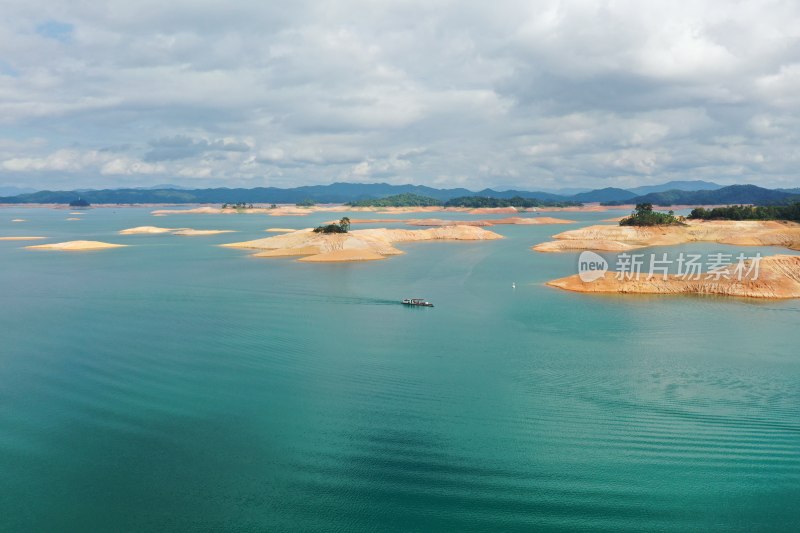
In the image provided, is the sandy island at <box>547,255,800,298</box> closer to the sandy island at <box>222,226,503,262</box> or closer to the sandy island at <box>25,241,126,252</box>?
the sandy island at <box>222,226,503,262</box>

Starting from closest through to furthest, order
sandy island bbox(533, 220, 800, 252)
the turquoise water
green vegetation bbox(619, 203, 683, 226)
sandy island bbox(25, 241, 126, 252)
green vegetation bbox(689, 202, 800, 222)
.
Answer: the turquoise water, sandy island bbox(533, 220, 800, 252), sandy island bbox(25, 241, 126, 252), green vegetation bbox(619, 203, 683, 226), green vegetation bbox(689, 202, 800, 222)

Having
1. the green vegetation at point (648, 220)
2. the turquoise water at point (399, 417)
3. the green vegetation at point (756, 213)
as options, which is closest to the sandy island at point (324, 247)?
the turquoise water at point (399, 417)

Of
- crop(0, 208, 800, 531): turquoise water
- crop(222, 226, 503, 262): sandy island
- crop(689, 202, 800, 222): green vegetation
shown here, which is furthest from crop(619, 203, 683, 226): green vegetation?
crop(0, 208, 800, 531): turquoise water

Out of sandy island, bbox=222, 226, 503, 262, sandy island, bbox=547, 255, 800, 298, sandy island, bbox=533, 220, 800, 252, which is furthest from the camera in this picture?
sandy island, bbox=533, 220, 800, 252

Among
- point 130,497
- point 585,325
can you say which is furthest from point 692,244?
point 130,497

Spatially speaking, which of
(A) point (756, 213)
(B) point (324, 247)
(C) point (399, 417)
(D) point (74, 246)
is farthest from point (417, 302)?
(A) point (756, 213)
